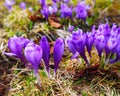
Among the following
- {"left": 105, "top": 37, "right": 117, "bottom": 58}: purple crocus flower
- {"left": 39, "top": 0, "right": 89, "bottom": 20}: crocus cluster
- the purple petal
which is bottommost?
A: {"left": 105, "top": 37, "right": 117, "bottom": 58}: purple crocus flower

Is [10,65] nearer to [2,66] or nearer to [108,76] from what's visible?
[2,66]

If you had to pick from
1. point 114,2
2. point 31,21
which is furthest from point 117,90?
point 114,2

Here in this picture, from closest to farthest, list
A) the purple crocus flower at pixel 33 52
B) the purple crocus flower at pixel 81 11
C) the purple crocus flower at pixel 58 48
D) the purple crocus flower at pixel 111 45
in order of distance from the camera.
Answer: the purple crocus flower at pixel 33 52 → the purple crocus flower at pixel 58 48 → the purple crocus flower at pixel 111 45 → the purple crocus flower at pixel 81 11

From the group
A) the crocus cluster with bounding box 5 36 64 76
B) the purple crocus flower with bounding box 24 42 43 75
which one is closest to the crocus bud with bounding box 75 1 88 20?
the crocus cluster with bounding box 5 36 64 76

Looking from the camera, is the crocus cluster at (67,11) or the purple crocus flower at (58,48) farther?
the crocus cluster at (67,11)

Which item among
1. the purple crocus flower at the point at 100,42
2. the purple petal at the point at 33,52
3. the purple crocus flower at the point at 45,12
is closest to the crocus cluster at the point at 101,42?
the purple crocus flower at the point at 100,42

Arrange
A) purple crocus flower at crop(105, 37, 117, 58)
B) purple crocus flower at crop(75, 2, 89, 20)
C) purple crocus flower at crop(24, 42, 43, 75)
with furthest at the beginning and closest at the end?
purple crocus flower at crop(75, 2, 89, 20) < purple crocus flower at crop(105, 37, 117, 58) < purple crocus flower at crop(24, 42, 43, 75)

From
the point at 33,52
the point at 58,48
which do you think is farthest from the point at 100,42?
the point at 33,52

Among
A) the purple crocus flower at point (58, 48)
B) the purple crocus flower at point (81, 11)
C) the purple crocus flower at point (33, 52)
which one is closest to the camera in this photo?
the purple crocus flower at point (33, 52)

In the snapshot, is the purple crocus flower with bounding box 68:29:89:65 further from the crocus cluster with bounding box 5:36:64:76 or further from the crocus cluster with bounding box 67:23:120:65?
the crocus cluster with bounding box 5:36:64:76

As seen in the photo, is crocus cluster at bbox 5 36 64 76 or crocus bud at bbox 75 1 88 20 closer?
crocus cluster at bbox 5 36 64 76

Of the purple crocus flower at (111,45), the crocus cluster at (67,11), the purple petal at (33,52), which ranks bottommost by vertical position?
the purple crocus flower at (111,45)

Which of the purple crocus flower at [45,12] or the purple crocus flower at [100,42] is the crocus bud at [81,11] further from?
the purple crocus flower at [100,42]
